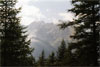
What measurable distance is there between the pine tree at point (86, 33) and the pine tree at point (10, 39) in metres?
5.84

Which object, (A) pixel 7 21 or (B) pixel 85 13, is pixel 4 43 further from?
(B) pixel 85 13

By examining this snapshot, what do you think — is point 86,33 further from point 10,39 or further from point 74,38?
point 10,39

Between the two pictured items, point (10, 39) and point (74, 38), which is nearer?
point (74, 38)

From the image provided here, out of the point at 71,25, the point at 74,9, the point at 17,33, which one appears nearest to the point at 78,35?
the point at 71,25

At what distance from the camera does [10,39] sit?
18031 millimetres

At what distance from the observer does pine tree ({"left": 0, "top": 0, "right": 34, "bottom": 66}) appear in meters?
17.2

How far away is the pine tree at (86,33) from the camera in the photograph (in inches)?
558

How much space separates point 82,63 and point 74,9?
5.15 metres

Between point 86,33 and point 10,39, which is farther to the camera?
point 10,39

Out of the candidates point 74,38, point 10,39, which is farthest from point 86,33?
point 10,39

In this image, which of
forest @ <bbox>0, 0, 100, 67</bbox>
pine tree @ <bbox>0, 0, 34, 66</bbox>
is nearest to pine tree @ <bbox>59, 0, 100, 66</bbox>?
forest @ <bbox>0, 0, 100, 67</bbox>

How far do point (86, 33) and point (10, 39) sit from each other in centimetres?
816

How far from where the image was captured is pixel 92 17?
15219 millimetres

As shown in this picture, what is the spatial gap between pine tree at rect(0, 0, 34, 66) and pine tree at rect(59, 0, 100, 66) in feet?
19.2
